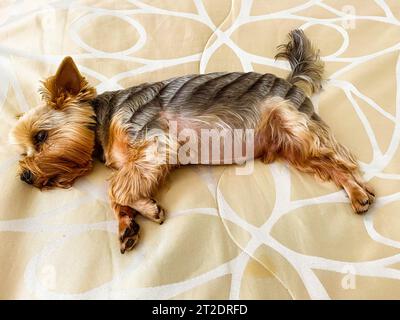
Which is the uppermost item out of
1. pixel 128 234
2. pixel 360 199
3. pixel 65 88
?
pixel 65 88

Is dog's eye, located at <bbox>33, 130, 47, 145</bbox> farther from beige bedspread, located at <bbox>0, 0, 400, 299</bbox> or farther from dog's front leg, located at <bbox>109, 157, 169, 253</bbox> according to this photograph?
dog's front leg, located at <bbox>109, 157, 169, 253</bbox>

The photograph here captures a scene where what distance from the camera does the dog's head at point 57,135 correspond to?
153 centimetres

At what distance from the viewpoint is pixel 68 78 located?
60.6 inches

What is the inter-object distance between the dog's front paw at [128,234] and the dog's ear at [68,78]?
51 cm

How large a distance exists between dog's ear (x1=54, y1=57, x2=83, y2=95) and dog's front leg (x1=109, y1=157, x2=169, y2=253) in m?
0.34

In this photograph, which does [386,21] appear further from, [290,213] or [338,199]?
[290,213]

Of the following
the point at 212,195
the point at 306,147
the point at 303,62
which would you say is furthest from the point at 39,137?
the point at 303,62

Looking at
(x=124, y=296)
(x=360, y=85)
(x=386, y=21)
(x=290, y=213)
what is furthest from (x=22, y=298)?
(x=386, y=21)

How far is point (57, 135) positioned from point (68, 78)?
203 millimetres

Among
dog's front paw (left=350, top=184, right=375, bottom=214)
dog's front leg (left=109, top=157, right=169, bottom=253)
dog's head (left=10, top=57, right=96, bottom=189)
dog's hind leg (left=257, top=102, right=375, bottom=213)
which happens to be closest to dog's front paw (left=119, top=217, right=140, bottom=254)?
dog's front leg (left=109, top=157, right=169, bottom=253)

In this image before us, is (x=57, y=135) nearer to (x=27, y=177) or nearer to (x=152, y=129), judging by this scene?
(x=27, y=177)
